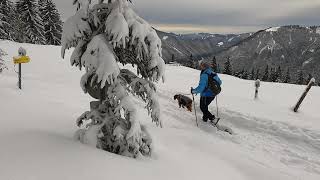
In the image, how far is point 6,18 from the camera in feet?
179

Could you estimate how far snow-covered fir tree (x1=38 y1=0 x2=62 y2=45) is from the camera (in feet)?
198

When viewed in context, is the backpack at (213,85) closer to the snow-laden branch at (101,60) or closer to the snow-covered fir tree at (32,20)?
the snow-laden branch at (101,60)

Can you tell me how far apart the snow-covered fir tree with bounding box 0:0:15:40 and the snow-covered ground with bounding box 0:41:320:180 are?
35580 millimetres

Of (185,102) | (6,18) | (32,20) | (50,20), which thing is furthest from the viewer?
(50,20)

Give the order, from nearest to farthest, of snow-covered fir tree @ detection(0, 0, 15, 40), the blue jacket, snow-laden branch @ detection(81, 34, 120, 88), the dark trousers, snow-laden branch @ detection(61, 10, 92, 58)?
snow-laden branch @ detection(81, 34, 120, 88) < snow-laden branch @ detection(61, 10, 92, 58) < the blue jacket < the dark trousers < snow-covered fir tree @ detection(0, 0, 15, 40)

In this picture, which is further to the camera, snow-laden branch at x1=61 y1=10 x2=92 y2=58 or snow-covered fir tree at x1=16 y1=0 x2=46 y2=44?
snow-covered fir tree at x1=16 y1=0 x2=46 y2=44

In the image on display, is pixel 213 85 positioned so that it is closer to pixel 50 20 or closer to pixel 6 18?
pixel 6 18

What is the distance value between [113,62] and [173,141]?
4.52m

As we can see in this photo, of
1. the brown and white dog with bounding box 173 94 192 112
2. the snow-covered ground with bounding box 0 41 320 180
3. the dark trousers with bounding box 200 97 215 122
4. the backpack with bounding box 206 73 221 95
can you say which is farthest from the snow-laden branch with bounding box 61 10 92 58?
the brown and white dog with bounding box 173 94 192 112

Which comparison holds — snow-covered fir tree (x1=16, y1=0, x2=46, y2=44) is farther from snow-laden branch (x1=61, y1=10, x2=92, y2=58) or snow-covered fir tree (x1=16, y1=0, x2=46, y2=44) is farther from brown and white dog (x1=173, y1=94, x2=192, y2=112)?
snow-laden branch (x1=61, y1=10, x2=92, y2=58)

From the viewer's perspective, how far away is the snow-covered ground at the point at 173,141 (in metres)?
6.27

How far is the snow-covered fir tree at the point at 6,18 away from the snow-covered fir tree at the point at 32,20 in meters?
2.23

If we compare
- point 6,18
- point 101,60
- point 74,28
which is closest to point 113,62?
point 101,60

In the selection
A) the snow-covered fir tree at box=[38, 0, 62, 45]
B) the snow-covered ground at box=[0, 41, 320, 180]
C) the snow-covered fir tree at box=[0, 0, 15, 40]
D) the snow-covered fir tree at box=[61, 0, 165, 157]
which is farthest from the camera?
the snow-covered fir tree at box=[38, 0, 62, 45]
